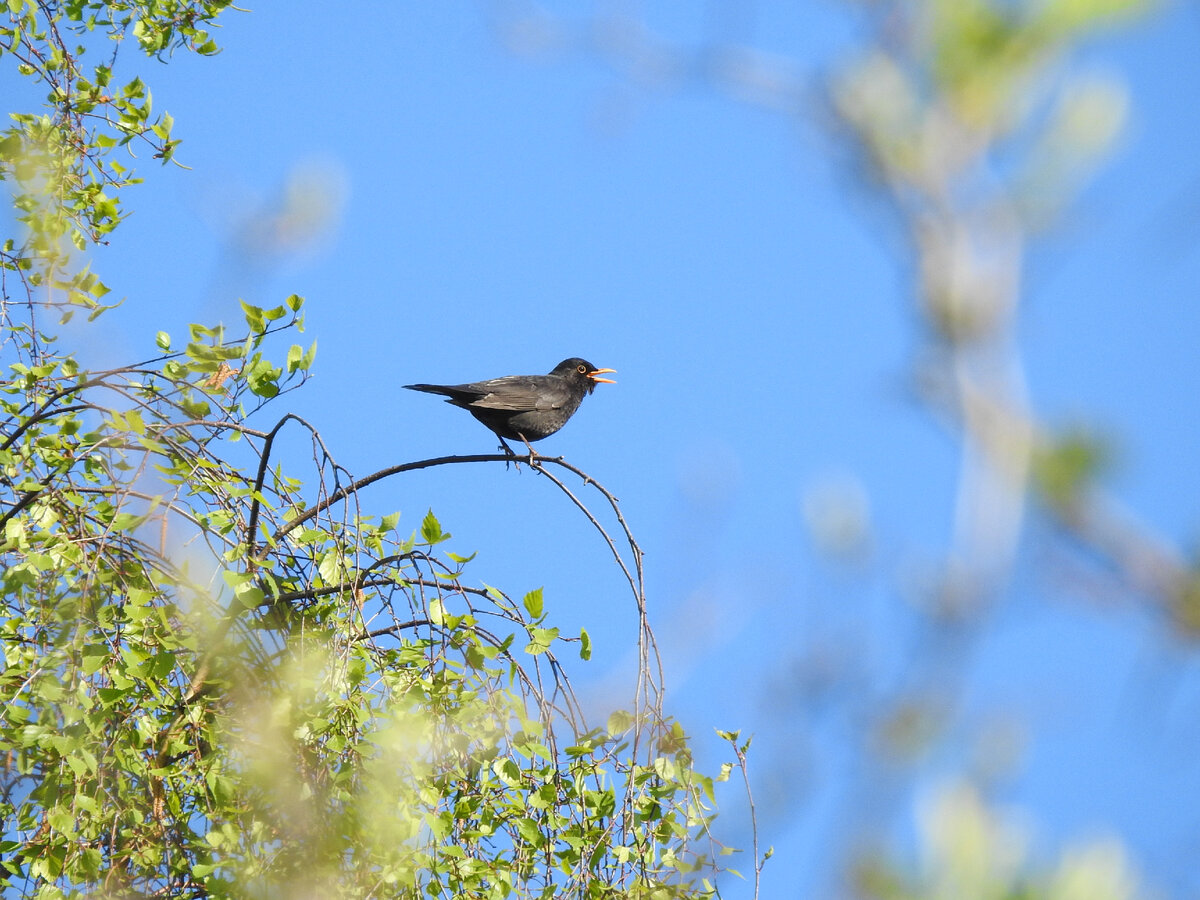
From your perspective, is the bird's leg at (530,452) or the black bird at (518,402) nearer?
the bird's leg at (530,452)

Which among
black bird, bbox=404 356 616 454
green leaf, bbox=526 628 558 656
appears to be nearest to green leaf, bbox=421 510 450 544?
green leaf, bbox=526 628 558 656

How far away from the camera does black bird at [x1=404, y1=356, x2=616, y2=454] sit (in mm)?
7535

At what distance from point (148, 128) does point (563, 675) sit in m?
3.25

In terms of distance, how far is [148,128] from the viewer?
216 inches

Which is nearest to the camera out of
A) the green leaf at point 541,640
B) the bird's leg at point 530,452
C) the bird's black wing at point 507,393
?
the green leaf at point 541,640

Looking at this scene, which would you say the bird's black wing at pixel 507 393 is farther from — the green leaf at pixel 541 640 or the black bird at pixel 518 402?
the green leaf at pixel 541 640

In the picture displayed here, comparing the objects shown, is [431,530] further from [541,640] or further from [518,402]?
[518,402]

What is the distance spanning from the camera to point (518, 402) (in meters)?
7.70

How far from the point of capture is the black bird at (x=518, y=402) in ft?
24.7

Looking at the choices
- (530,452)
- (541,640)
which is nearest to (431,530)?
(541,640)

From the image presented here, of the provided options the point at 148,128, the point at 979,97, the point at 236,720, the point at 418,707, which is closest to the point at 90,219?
the point at 148,128

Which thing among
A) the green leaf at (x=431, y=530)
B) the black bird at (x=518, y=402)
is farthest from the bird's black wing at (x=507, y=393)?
the green leaf at (x=431, y=530)

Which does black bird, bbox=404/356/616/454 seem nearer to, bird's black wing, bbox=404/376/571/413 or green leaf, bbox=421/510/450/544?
bird's black wing, bbox=404/376/571/413

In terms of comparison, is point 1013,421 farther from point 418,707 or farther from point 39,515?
point 39,515
